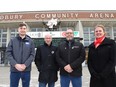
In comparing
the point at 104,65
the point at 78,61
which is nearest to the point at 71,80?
the point at 78,61

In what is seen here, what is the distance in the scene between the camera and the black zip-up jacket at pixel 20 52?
223 inches

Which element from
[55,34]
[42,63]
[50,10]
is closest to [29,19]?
[50,10]

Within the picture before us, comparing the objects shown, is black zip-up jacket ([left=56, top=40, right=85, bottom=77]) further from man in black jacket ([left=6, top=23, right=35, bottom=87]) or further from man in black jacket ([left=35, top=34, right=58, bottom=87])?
man in black jacket ([left=6, top=23, right=35, bottom=87])

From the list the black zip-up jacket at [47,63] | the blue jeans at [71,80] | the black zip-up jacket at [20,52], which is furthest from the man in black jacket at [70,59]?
the black zip-up jacket at [20,52]

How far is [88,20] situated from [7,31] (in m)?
13.2

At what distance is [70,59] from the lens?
6000 mm

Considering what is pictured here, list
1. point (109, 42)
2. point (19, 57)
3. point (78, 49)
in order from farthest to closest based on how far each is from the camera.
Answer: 1. point (78, 49)
2. point (19, 57)
3. point (109, 42)

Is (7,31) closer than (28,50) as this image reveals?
No

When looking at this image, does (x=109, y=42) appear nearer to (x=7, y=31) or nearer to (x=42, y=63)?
(x=42, y=63)

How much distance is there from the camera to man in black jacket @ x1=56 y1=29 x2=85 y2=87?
598cm

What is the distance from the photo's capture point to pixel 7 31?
4025cm

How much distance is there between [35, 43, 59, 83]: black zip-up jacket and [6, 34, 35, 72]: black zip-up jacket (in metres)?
0.61

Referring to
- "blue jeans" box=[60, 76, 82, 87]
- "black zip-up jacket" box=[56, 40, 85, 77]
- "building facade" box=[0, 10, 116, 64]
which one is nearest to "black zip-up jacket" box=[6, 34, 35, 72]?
"black zip-up jacket" box=[56, 40, 85, 77]

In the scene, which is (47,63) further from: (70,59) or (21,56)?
(21,56)
